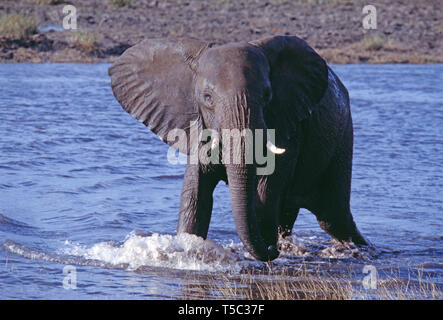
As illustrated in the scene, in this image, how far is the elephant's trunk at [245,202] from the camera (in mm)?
5203

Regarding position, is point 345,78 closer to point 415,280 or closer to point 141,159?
point 141,159

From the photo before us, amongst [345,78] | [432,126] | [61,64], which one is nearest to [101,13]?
[61,64]

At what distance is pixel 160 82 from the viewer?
19.7 ft

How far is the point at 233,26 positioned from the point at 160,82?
60.9 feet

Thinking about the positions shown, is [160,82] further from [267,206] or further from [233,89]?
[267,206]

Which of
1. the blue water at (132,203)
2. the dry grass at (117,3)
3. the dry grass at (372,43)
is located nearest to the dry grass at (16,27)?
the blue water at (132,203)

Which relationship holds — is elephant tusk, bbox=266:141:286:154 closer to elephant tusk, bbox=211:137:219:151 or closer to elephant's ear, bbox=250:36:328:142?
elephant tusk, bbox=211:137:219:151

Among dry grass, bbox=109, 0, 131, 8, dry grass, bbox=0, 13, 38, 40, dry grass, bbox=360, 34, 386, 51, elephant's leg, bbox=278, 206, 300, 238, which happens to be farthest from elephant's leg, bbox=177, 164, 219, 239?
dry grass, bbox=109, 0, 131, 8

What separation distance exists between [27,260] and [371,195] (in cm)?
456

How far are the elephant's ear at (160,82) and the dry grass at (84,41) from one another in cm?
1424

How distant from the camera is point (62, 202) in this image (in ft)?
29.3

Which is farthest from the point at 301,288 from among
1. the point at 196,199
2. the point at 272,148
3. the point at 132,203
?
the point at 132,203

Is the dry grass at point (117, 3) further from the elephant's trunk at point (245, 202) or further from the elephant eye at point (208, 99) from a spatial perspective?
the elephant's trunk at point (245, 202)
